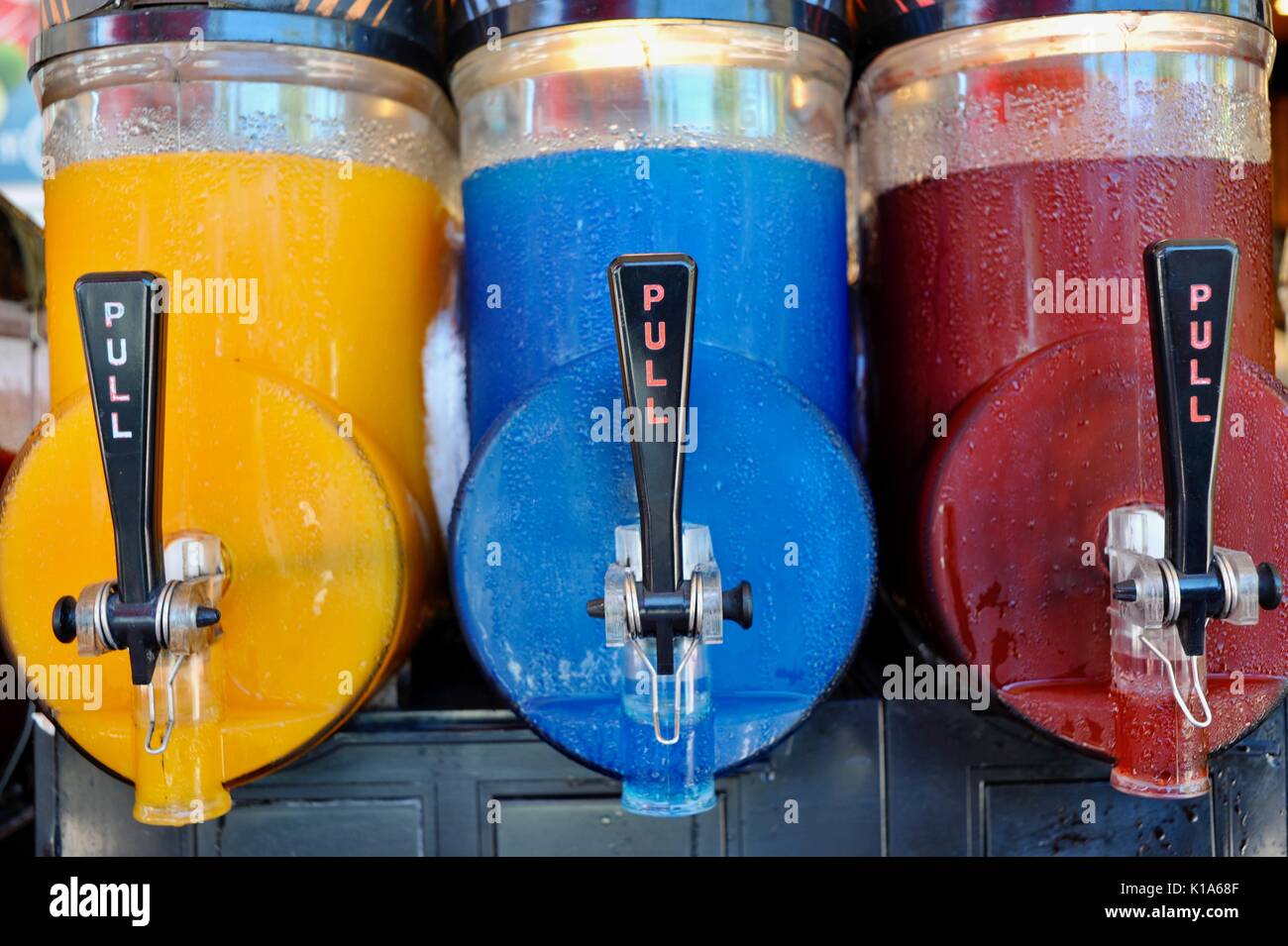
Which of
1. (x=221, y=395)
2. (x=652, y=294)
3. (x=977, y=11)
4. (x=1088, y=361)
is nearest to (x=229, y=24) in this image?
(x=221, y=395)

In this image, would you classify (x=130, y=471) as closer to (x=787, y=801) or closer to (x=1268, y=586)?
(x=787, y=801)

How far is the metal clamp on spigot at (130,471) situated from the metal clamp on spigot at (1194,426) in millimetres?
620

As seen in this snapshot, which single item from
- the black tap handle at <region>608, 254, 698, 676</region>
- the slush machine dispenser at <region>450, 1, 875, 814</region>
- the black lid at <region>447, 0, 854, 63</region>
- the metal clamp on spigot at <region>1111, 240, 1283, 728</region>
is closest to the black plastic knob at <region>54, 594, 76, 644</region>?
the slush machine dispenser at <region>450, 1, 875, 814</region>

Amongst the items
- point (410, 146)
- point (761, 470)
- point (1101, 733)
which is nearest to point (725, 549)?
point (761, 470)

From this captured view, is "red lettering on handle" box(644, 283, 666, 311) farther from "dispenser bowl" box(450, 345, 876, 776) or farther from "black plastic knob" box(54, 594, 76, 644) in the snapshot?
"black plastic knob" box(54, 594, 76, 644)

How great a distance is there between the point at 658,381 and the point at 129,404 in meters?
0.34

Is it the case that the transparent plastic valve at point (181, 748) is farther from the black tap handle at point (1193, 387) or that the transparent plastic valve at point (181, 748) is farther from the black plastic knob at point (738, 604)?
the black tap handle at point (1193, 387)

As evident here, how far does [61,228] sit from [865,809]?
2.71 ft

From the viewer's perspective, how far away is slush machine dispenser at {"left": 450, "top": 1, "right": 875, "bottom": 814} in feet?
2.39

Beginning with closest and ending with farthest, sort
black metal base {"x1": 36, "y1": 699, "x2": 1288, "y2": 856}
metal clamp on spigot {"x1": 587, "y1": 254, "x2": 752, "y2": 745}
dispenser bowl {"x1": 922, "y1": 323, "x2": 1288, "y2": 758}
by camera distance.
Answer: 1. metal clamp on spigot {"x1": 587, "y1": 254, "x2": 752, "y2": 745}
2. dispenser bowl {"x1": 922, "y1": 323, "x2": 1288, "y2": 758}
3. black metal base {"x1": 36, "y1": 699, "x2": 1288, "y2": 856}

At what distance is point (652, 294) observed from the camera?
0.71 m

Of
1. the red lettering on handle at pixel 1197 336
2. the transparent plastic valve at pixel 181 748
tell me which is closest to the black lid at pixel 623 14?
the red lettering on handle at pixel 1197 336
